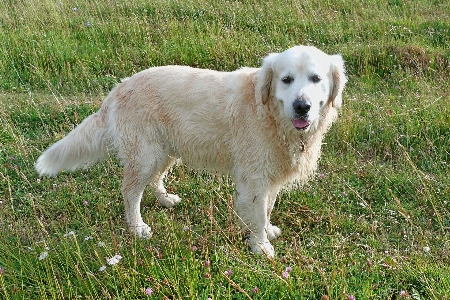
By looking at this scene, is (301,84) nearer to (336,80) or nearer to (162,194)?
(336,80)

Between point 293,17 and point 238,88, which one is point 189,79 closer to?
point 238,88

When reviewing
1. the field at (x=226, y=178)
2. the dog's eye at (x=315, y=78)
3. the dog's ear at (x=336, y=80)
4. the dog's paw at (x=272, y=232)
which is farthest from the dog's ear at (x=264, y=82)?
the dog's paw at (x=272, y=232)

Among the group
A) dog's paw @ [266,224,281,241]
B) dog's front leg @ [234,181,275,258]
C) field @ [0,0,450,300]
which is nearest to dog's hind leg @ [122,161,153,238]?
field @ [0,0,450,300]

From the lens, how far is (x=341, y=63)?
342cm

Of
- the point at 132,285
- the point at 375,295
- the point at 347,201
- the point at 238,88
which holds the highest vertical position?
the point at 238,88

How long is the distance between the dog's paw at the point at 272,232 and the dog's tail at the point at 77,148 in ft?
4.87

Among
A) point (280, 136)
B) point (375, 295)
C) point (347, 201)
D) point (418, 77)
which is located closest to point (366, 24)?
point (418, 77)

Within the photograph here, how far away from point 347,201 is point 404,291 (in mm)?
1434

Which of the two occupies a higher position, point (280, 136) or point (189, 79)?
point (189, 79)

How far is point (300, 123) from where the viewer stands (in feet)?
10.3

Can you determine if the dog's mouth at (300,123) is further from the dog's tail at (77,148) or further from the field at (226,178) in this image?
the dog's tail at (77,148)

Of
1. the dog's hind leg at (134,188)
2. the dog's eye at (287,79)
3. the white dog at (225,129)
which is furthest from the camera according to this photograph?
the dog's hind leg at (134,188)

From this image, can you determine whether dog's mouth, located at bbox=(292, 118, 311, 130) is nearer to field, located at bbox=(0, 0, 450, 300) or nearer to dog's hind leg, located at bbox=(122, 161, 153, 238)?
field, located at bbox=(0, 0, 450, 300)

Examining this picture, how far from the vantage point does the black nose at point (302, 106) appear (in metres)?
3.02
